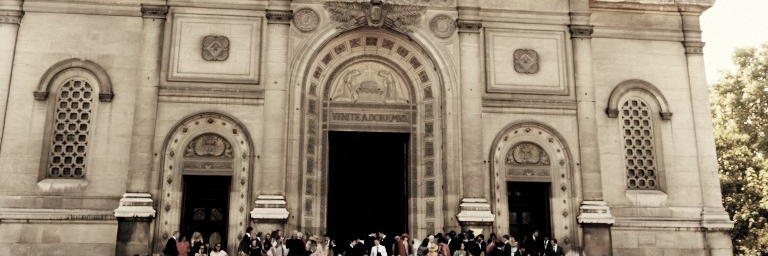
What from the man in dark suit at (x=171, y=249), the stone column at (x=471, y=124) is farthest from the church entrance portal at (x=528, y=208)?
the man in dark suit at (x=171, y=249)

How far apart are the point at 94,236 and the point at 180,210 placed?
2.82m

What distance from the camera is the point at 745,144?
3591cm

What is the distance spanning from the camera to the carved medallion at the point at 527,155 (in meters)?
22.2

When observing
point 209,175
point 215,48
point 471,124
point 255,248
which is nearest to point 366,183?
point 471,124

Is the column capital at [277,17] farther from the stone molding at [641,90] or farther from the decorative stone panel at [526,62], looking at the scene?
the stone molding at [641,90]

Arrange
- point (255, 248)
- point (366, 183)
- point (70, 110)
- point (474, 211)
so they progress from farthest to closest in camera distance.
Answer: point (366, 183) < point (70, 110) < point (474, 211) < point (255, 248)

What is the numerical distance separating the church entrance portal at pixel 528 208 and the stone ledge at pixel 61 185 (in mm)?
14351

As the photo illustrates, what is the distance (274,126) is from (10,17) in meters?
9.59

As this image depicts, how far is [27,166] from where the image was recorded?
20.3 m

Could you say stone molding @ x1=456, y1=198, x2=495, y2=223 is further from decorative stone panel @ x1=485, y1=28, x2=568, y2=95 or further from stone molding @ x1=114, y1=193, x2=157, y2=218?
stone molding @ x1=114, y1=193, x2=157, y2=218

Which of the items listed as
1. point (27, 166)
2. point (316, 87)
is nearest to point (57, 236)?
point (27, 166)

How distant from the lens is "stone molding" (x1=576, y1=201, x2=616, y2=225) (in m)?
21.3

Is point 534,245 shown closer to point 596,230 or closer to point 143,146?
point 596,230

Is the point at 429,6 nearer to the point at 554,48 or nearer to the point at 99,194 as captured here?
the point at 554,48
